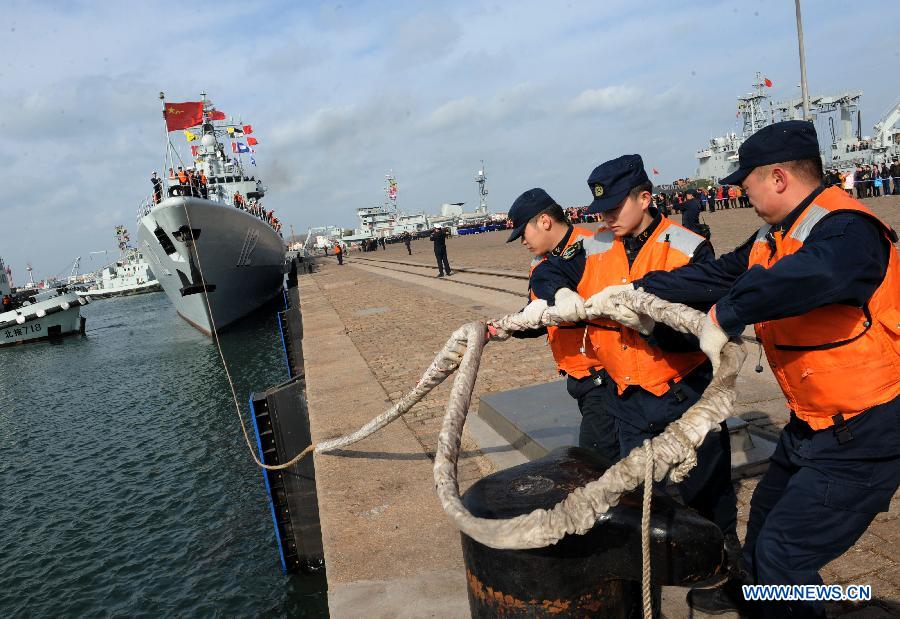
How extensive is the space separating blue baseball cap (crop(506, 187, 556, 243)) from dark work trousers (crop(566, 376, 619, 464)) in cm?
88

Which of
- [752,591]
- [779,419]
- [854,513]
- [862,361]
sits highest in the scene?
[862,361]

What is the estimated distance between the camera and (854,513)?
1.92 meters

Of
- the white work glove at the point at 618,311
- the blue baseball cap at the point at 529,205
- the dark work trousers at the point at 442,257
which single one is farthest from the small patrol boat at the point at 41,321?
the white work glove at the point at 618,311

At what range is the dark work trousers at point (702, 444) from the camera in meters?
2.62

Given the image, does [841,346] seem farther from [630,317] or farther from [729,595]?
[729,595]

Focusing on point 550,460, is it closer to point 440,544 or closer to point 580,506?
point 580,506

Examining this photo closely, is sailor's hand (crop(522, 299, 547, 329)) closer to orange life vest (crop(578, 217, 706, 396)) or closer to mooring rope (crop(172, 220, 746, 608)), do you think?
orange life vest (crop(578, 217, 706, 396))

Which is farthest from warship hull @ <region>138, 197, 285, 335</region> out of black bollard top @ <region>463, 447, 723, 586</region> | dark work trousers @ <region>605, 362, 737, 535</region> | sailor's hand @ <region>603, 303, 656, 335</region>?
black bollard top @ <region>463, 447, 723, 586</region>

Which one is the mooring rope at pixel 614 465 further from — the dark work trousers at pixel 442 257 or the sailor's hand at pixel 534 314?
the dark work trousers at pixel 442 257

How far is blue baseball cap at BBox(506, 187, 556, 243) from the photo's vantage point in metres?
3.30

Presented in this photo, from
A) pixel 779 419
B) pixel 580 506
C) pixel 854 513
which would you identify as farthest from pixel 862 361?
pixel 779 419

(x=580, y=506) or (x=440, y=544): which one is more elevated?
(x=580, y=506)

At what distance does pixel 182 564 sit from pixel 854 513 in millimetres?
6611

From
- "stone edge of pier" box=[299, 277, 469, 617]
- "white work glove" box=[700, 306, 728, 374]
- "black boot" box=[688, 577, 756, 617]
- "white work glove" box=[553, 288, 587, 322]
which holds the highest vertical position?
"white work glove" box=[553, 288, 587, 322]
